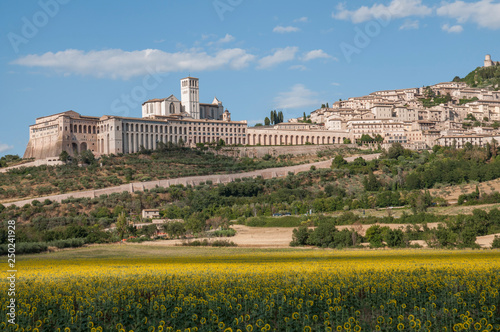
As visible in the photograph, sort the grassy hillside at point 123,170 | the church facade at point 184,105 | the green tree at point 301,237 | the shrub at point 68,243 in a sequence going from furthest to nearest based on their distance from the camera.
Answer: the church facade at point 184,105
the grassy hillside at point 123,170
the green tree at point 301,237
the shrub at point 68,243

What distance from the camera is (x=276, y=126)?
11406 cm

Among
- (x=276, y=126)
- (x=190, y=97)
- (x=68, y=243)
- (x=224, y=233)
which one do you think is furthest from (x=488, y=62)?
(x=68, y=243)

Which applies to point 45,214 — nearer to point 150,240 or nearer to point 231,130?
point 150,240

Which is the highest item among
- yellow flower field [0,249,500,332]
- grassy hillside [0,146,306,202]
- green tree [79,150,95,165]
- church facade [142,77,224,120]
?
church facade [142,77,224,120]

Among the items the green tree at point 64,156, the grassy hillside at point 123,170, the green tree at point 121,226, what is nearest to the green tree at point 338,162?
the grassy hillside at point 123,170

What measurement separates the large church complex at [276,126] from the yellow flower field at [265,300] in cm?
7757

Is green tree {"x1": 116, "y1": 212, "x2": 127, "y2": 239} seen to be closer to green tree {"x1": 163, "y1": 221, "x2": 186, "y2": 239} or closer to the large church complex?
green tree {"x1": 163, "y1": 221, "x2": 186, "y2": 239}

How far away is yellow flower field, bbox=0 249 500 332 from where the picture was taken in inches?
477

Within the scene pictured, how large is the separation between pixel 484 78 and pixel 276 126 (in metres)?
89.1

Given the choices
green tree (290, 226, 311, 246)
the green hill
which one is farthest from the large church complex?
green tree (290, 226, 311, 246)

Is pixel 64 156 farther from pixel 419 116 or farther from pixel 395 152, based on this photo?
pixel 419 116

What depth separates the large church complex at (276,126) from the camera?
9625cm

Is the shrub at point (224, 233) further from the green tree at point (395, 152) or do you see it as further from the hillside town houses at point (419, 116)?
the hillside town houses at point (419, 116)

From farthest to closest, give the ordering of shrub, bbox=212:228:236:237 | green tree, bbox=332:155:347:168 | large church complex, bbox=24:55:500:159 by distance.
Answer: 1. large church complex, bbox=24:55:500:159
2. green tree, bbox=332:155:347:168
3. shrub, bbox=212:228:236:237
